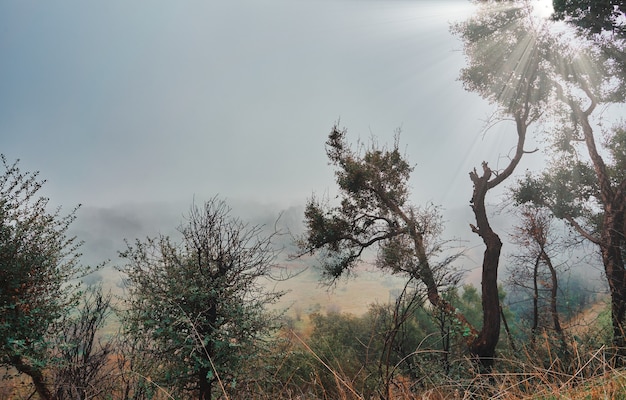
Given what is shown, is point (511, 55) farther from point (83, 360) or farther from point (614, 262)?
point (83, 360)

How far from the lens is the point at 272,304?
1225 cm

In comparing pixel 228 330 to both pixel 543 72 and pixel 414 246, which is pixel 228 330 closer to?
pixel 414 246

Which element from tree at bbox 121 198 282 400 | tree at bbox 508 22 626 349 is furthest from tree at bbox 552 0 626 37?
tree at bbox 121 198 282 400

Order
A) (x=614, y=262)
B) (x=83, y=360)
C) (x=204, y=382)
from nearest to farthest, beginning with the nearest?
1. (x=83, y=360)
2. (x=204, y=382)
3. (x=614, y=262)

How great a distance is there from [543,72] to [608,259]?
29.0 feet

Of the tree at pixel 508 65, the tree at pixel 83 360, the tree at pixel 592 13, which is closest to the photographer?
the tree at pixel 83 360

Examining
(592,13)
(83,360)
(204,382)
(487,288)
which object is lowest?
(204,382)

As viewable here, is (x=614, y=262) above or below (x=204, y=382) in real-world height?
above

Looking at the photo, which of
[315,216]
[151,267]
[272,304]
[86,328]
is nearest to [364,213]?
[315,216]

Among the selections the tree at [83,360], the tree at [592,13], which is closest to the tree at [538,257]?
the tree at [592,13]

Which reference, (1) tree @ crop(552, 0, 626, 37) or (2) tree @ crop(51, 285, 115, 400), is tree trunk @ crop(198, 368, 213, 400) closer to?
(2) tree @ crop(51, 285, 115, 400)

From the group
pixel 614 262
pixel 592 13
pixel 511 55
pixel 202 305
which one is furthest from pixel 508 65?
pixel 202 305

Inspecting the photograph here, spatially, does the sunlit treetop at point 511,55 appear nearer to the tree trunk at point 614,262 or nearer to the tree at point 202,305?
the tree trunk at point 614,262

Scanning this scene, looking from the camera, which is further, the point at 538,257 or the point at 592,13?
the point at 538,257
